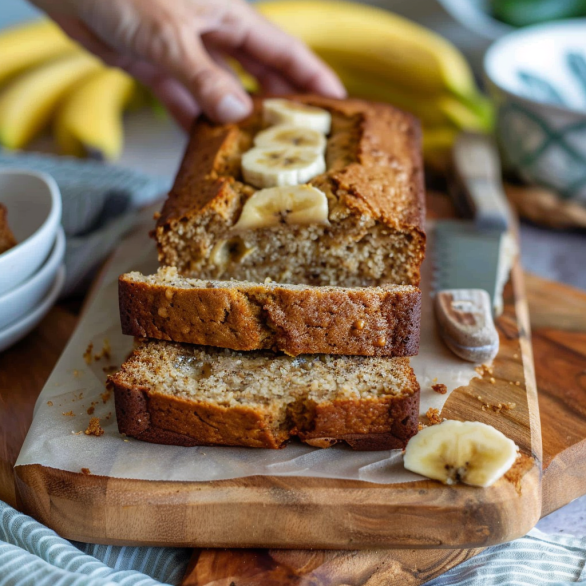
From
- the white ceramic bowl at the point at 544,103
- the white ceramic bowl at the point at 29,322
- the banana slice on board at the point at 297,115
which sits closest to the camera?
the white ceramic bowl at the point at 29,322

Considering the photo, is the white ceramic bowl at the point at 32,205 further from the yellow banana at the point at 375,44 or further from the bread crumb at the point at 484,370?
the yellow banana at the point at 375,44

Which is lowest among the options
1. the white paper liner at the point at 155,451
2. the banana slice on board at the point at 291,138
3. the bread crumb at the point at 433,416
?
the white paper liner at the point at 155,451

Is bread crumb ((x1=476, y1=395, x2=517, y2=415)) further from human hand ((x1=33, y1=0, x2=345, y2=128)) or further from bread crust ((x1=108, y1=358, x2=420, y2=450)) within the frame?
human hand ((x1=33, y1=0, x2=345, y2=128))

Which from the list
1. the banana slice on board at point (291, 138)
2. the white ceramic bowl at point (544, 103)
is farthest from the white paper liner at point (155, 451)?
the white ceramic bowl at point (544, 103)

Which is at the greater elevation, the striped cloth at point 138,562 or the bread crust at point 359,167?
the bread crust at point 359,167

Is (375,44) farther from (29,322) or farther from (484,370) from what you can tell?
(29,322)

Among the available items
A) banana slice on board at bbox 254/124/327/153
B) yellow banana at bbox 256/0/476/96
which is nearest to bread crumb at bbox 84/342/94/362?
banana slice on board at bbox 254/124/327/153

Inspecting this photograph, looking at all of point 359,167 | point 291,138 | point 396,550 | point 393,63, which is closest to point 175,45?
point 291,138

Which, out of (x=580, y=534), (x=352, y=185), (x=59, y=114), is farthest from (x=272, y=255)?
(x=59, y=114)
